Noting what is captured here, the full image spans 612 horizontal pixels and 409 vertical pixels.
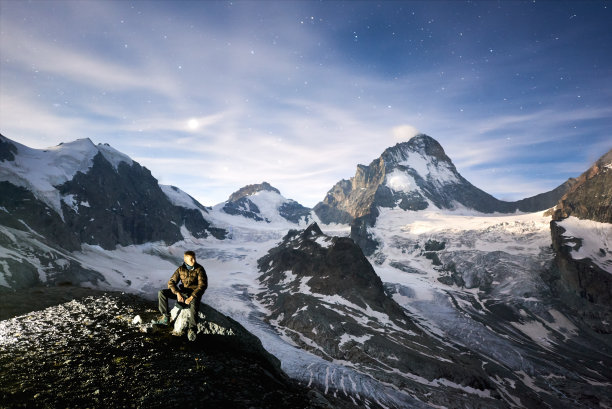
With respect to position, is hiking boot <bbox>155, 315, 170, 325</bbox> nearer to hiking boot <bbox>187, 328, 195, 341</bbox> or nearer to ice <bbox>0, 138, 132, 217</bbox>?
hiking boot <bbox>187, 328, 195, 341</bbox>

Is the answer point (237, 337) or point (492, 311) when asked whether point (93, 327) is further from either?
point (492, 311)

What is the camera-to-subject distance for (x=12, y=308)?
20.0 metres

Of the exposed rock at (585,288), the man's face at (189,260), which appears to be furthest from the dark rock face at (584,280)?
the man's face at (189,260)

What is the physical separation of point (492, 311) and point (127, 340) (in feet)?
682

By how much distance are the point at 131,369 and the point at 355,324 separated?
4329 inches

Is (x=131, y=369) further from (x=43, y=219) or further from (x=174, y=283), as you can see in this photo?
(x=43, y=219)

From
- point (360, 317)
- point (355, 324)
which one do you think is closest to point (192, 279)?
point (355, 324)

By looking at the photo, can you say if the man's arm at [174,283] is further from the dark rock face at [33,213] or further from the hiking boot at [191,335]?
the dark rock face at [33,213]

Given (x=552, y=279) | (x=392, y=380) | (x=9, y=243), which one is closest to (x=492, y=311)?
(x=552, y=279)

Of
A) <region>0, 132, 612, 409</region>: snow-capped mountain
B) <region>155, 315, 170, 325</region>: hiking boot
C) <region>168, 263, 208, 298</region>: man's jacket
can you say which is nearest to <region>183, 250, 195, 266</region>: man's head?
<region>168, 263, 208, 298</region>: man's jacket

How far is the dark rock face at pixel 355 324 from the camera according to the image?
89.0 meters

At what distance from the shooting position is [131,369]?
27.7 feet

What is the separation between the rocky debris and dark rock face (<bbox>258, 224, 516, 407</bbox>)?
75306mm

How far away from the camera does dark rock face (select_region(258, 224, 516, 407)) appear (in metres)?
89.0
